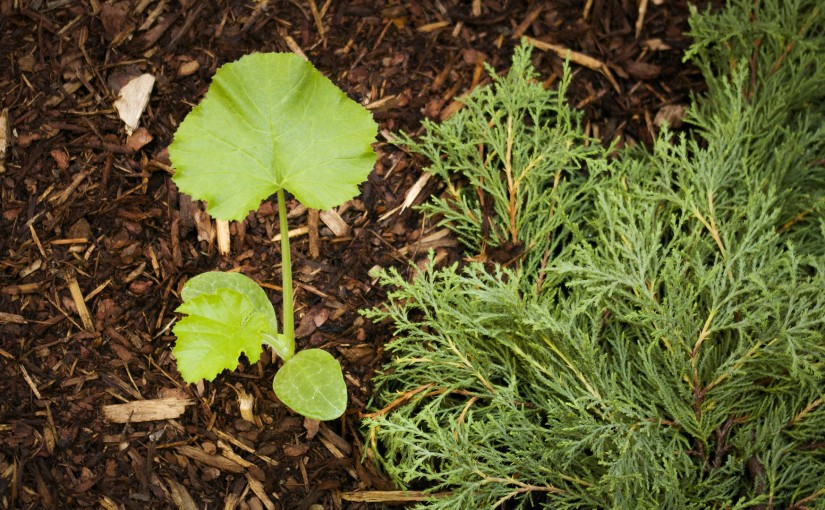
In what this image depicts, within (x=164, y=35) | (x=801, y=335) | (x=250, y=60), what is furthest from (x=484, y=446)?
(x=164, y=35)

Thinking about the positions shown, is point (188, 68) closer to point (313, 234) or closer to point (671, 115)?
point (313, 234)

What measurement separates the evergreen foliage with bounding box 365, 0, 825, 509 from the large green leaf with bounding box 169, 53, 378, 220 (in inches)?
14.0

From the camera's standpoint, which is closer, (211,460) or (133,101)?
(211,460)

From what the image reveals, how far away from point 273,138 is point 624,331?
3.70 ft

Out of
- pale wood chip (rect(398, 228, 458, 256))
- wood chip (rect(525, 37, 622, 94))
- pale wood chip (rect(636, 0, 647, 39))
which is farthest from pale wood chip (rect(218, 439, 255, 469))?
pale wood chip (rect(636, 0, 647, 39))

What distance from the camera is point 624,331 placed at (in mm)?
2160

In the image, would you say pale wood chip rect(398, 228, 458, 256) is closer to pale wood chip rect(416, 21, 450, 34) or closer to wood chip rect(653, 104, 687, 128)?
pale wood chip rect(416, 21, 450, 34)

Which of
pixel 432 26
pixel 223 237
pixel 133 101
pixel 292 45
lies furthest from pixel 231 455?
pixel 432 26

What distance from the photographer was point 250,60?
6.50 feet

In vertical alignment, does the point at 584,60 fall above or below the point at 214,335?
above

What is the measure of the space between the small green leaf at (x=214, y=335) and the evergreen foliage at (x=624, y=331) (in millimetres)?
406

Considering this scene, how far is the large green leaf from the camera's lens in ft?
6.45

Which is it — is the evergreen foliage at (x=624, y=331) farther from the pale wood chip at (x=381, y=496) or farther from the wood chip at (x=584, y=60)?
the wood chip at (x=584, y=60)

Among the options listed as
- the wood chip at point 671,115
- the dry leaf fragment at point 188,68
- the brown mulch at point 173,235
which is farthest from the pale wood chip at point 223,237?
the wood chip at point 671,115
